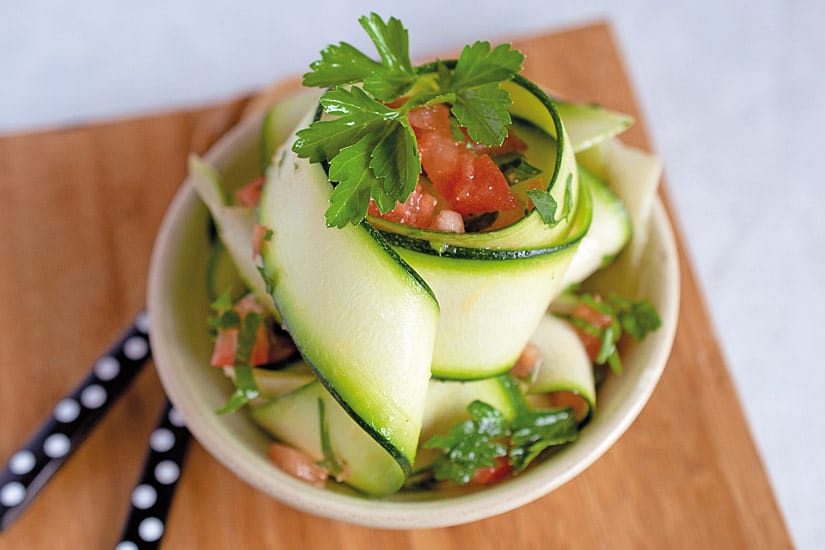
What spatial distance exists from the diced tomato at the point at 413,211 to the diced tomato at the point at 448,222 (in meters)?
0.01

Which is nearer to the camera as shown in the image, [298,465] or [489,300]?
[489,300]

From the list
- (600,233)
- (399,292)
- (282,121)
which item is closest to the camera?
(399,292)

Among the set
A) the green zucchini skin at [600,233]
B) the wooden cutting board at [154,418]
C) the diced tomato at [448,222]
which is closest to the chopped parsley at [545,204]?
the diced tomato at [448,222]

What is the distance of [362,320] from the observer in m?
1.29

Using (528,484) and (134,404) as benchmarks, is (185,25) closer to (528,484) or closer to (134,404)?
(134,404)

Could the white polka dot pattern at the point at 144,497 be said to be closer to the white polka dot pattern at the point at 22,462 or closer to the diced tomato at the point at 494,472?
the white polka dot pattern at the point at 22,462

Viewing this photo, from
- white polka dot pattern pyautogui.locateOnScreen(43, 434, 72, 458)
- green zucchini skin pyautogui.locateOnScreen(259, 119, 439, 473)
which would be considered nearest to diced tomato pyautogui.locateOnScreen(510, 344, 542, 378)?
green zucchini skin pyautogui.locateOnScreen(259, 119, 439, 473)

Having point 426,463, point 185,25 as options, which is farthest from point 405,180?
point 185,25

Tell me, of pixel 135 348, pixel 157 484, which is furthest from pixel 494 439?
pixel 135 348

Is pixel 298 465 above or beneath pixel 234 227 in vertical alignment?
beneath

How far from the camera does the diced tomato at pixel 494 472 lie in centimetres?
151

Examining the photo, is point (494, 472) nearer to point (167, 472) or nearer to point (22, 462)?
point (167, 472)

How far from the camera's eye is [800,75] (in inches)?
107

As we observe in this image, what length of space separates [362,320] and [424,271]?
4.4 inches
